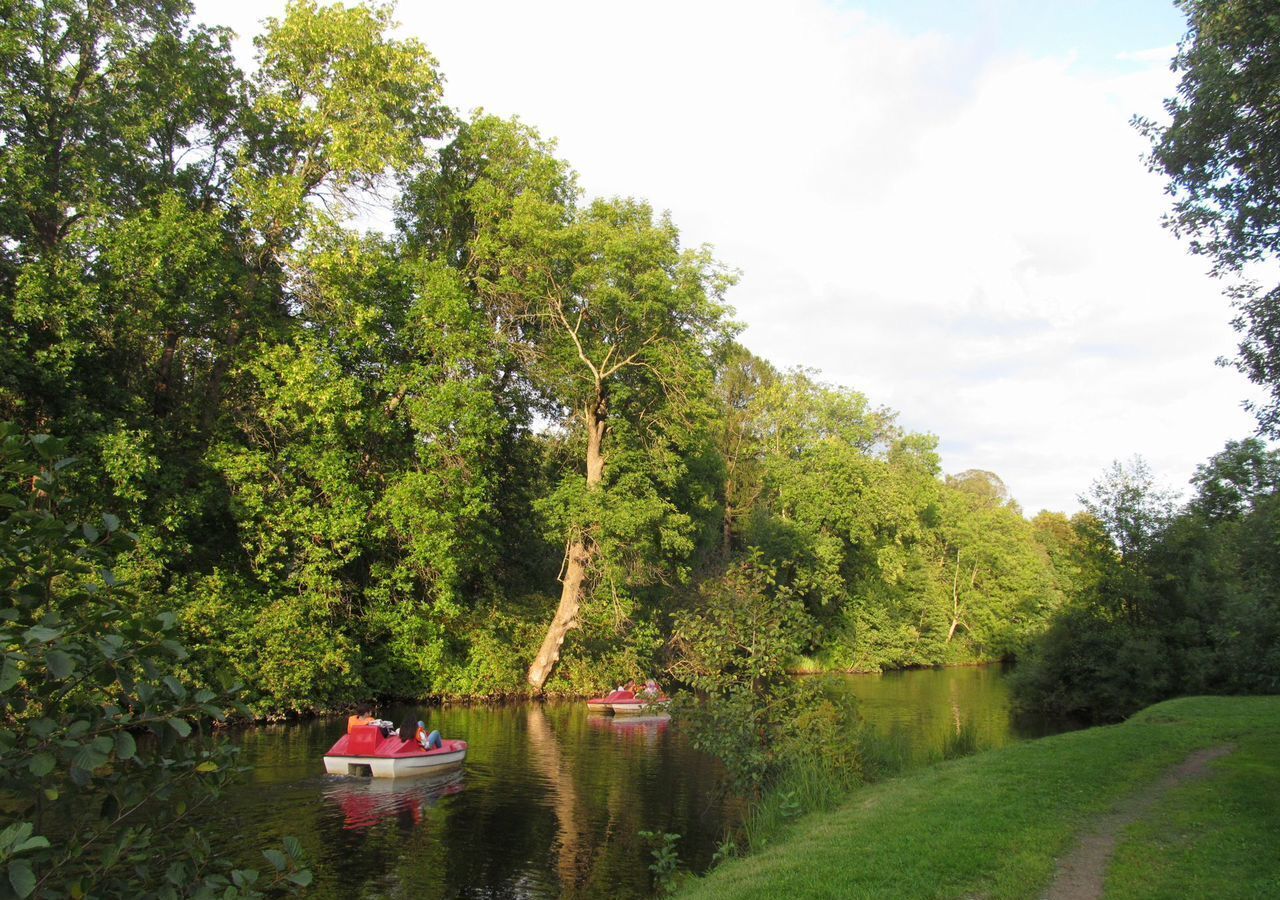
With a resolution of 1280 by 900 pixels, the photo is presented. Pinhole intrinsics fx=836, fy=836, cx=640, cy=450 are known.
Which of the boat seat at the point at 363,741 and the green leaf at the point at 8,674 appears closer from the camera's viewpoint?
the green leaf at the point at 8,674

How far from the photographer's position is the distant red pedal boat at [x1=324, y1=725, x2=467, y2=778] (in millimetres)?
18312

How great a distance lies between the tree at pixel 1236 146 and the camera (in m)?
11.0

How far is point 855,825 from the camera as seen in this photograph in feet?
37.3

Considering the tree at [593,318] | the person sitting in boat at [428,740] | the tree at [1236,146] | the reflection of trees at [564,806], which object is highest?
the tree at [593,318]

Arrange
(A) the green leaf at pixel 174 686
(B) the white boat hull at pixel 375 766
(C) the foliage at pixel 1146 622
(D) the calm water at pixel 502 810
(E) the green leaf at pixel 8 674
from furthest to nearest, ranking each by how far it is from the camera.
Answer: (C) the foliage at pixel 1146 622
(B) the white boat hull at pixel 375 766
(D) the calm water at pixel 502 810
(A) the green leaf at pixel 174 686
(E) the green leaf at pixel 8 674

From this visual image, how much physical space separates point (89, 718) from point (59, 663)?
0.67 meters

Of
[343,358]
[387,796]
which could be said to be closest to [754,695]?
[387,796]

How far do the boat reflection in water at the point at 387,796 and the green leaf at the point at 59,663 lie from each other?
13.5 m

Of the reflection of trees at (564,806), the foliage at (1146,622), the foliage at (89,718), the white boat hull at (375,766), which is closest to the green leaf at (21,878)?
the foliage at (89,718)

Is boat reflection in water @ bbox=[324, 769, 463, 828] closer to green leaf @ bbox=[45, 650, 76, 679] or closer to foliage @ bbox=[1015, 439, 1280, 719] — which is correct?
green leaf @ bbox=[45, 650, 76, 679]

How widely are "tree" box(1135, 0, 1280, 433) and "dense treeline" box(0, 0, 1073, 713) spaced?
8.93 meters

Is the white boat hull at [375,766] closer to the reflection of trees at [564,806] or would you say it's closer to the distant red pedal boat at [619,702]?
the reflection of trees at [564,806]

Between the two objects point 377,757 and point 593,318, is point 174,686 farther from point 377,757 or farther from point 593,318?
point 593,318

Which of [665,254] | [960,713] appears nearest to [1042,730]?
[960,713]
